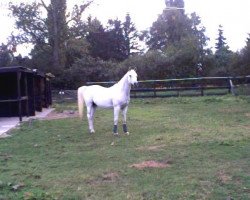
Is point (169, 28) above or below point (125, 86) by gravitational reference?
above

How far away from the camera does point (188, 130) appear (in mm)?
10422

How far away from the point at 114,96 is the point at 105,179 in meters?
4.85

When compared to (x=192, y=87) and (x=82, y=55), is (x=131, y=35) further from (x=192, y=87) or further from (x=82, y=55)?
(x=192, y=87)

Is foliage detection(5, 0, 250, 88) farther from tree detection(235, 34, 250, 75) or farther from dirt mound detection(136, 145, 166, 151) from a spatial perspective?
dirt mound detection(136, 145, 166, 151)

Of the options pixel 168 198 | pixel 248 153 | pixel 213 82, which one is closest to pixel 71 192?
pixel 168 198

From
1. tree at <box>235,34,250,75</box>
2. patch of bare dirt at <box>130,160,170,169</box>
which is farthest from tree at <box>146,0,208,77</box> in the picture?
patch of bare dirt at <box>130,160,170,169</box>

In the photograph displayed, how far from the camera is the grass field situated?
521 cm

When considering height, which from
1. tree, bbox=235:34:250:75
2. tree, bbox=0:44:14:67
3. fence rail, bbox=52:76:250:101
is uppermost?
tree, bbox=0:44:14:67

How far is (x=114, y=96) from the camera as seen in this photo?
34.7ft

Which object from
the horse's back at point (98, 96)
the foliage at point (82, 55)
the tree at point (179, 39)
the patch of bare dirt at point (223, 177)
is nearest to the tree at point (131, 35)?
the tree at point (179, 39)

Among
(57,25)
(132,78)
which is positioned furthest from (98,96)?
(57,25)

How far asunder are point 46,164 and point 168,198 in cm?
280

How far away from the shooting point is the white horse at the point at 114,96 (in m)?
10.4

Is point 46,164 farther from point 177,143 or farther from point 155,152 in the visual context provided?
point 177,143
